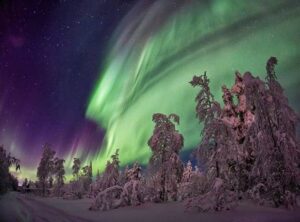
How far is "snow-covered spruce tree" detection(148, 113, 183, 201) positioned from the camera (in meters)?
28.9

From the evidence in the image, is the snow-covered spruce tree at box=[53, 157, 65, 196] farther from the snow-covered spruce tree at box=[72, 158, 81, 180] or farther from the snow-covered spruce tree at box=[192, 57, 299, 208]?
the snow-covered spruce tree at box=[192, 57, 299, 208]

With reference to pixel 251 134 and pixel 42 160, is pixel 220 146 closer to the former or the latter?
pixel 251 134

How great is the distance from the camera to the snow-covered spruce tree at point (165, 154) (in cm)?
2886

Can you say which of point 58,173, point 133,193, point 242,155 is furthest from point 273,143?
point 58,173

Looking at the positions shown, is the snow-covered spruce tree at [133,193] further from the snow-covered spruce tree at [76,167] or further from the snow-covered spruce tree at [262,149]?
the snow-covered spruce tree at [76,167]

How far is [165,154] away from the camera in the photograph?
29562mm

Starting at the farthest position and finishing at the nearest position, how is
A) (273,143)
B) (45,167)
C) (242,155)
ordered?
(45,167), (242,155), (273,143)

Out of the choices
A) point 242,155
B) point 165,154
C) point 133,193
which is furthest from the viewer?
point 165,154

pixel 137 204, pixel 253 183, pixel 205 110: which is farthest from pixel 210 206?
pixel 137 204

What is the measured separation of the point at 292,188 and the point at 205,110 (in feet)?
26.9

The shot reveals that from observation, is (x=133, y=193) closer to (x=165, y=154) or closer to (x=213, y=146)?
(x=165, y=154)

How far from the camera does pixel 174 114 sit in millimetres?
30016

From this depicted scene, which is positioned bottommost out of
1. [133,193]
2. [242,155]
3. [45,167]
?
[133,193]

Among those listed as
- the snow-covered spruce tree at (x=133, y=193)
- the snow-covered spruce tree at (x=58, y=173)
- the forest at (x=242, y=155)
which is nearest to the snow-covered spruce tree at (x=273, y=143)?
the forest at (x=242, y=155)
